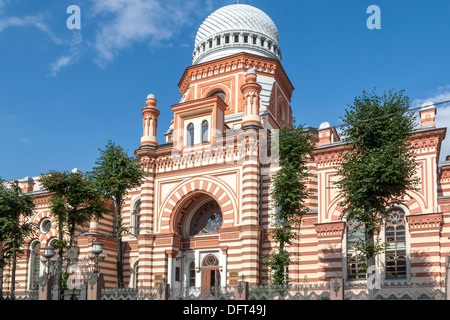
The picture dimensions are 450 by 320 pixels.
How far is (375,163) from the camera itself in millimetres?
25484

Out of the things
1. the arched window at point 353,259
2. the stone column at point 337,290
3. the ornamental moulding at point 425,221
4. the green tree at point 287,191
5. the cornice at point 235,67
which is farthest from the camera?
the cornice at point 235,67

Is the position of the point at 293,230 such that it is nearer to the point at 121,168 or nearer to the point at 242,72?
the point at 121,168

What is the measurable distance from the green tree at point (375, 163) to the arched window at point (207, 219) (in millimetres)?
10473

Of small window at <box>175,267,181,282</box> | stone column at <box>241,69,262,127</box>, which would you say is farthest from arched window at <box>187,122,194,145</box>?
small window at <box>175,267,181,282</box>

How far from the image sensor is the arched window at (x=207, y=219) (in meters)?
35.0

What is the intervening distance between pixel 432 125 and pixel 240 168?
11.7 metres

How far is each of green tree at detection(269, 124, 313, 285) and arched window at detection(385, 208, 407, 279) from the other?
16.0 feet

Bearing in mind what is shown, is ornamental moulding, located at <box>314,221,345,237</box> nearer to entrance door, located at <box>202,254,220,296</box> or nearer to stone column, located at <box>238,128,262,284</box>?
stone column, located at <box>238,128,262,284</box>

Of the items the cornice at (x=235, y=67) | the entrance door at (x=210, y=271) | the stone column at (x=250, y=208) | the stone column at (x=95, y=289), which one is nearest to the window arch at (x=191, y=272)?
the entrance door at (x=210, y=271)

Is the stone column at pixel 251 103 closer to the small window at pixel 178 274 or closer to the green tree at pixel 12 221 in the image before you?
the small window at pixel 178 274

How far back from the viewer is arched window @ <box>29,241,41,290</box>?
41406mm

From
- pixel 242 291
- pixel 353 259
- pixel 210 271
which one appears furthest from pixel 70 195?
pixel 353 259

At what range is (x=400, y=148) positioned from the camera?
2633 cm
